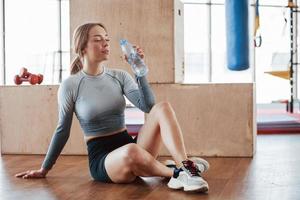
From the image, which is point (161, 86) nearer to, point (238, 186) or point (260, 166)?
point (260, 166)

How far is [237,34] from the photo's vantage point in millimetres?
4441

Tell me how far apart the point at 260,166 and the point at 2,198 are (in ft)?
5.04

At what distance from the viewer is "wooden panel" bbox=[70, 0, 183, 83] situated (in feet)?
12.2

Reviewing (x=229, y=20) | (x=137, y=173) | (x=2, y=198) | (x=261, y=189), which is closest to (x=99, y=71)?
(x=137, y=173)

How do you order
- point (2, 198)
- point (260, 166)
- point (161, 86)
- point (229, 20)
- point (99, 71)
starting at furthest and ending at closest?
point (229, 20)
point (161, 86)
point (260, 166)
point (99, 71)
point (2, 198)

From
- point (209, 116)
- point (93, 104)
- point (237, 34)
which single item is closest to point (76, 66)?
point (93, 104)

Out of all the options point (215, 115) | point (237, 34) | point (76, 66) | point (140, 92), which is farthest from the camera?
point (237, 34)

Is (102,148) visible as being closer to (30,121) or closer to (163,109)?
(163,109)

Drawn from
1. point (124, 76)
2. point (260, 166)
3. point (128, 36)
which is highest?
point (128, 36)

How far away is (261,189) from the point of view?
2408 millimetres

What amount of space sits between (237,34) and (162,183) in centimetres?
217

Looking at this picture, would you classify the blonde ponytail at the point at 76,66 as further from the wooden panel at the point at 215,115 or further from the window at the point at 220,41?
the window at the point at 220,41

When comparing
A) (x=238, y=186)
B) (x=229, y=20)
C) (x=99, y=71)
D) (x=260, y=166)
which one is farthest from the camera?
(x=229, y=20)

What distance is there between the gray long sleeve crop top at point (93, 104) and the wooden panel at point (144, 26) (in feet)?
3.61
